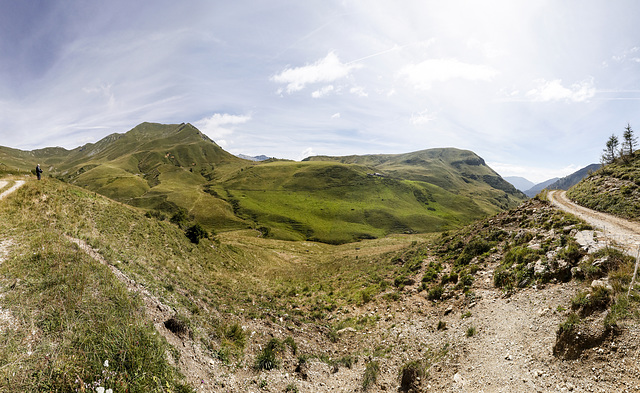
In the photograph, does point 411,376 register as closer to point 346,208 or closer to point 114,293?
point 114,293

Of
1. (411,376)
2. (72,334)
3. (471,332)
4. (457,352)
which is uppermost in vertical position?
(72,334)

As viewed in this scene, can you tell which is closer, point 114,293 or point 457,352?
point 114,293

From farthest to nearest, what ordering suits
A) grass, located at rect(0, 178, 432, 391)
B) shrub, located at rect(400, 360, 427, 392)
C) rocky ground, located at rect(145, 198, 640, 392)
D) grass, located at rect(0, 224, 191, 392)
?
shrub, located at rect(400, 360, 427, 392) < rocky ground, located at rect(145, 198, 640, 392) < grass, located at rect(0, 178, 432, 391) < grass, located at rect(0, 224, 191, 392)

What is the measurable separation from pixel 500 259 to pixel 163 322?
74.8ft

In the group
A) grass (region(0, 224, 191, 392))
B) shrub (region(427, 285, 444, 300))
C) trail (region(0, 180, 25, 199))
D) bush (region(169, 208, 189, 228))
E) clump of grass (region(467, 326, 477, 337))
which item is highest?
trail (region(0, 180, 25, 199))

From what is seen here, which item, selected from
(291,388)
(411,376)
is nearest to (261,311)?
(291,388)

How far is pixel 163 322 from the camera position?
9.92 metres

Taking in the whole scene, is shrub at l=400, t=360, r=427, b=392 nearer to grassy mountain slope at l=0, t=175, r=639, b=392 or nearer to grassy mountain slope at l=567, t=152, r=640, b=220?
grassy mountain slope at l=0, t=175, r=639, b=392

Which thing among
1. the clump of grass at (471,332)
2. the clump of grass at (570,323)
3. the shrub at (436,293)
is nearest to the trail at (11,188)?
the clump of grass at (471,332)

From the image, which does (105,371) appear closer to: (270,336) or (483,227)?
(270,336)

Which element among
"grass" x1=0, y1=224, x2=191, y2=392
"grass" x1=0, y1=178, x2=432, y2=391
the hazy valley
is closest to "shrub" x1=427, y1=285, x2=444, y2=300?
the hazy valley

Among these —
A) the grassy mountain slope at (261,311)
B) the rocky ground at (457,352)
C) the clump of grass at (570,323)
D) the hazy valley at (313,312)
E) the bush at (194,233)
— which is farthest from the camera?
the bush at (194,233)

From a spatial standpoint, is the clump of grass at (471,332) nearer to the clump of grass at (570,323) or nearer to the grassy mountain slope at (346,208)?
the clump of grass at (570,323)

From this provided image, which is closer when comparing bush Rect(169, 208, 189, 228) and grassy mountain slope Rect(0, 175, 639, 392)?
grassy mountain slope Rect(0, 175, 639, 392)
